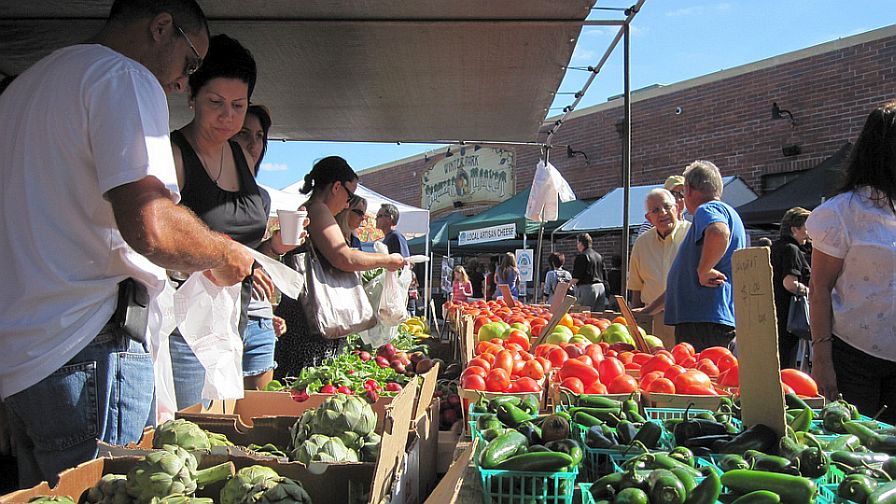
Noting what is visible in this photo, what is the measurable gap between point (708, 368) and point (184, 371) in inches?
78.3

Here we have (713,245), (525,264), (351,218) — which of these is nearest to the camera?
(713,245)

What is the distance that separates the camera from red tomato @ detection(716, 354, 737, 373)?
232cm

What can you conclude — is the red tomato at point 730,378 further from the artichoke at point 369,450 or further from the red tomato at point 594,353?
the artichoke at point 369,450

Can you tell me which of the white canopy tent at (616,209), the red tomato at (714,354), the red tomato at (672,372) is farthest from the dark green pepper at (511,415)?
the white canopy tent at (616,209)

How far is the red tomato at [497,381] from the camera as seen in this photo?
6.51ft

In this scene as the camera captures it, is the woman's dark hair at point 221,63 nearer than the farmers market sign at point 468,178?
Yes

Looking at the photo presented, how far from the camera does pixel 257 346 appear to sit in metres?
2.89

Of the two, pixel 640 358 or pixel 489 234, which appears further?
pixel 489 234

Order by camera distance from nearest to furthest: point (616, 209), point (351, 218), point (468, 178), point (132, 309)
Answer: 1. point (132, 309)
2. point (351, 218)
3. point (616, 209)
4. point (468, 178)

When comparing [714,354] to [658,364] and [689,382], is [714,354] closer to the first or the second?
[658,364]

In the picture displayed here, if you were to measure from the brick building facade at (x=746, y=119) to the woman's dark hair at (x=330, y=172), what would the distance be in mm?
9278

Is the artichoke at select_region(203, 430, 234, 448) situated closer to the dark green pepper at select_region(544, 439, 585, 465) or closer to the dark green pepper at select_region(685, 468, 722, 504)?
the dark green pepper at select_region(544, 439, 585, 465)

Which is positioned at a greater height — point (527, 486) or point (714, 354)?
point (714, 354)

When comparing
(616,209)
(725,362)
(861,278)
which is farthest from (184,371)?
(616,209)
